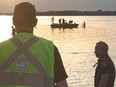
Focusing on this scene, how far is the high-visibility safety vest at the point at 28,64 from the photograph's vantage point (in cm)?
339

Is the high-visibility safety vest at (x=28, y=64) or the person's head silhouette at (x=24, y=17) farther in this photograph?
the person's head silhouette at (x=24, y=17)

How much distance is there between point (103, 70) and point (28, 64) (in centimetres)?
316

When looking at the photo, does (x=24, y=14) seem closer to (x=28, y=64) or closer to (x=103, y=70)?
(x=28, y=64)

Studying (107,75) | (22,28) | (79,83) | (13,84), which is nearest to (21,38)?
(22,28)

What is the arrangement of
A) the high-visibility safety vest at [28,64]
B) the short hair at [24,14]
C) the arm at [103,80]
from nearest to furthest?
1. the high-visibility safety vest at [28,64]
2. the short hair at [24,14]
3. the arm at [103,80]

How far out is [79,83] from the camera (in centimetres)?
2448

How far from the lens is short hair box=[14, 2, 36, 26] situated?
3.58 metres

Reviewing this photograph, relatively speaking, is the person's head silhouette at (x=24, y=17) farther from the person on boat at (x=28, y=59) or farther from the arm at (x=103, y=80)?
the arm at (x=103, y=80)

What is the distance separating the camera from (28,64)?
342 cm

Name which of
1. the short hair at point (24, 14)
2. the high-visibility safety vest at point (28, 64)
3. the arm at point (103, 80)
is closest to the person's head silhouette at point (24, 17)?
the short hair at point (24, 14)

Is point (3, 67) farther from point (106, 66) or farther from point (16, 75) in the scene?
point (106, 66)

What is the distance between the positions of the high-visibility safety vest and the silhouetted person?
9.78 ft

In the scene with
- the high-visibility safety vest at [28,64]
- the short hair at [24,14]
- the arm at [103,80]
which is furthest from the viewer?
the arm at [103,80]

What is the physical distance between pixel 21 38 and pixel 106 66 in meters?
3.15
